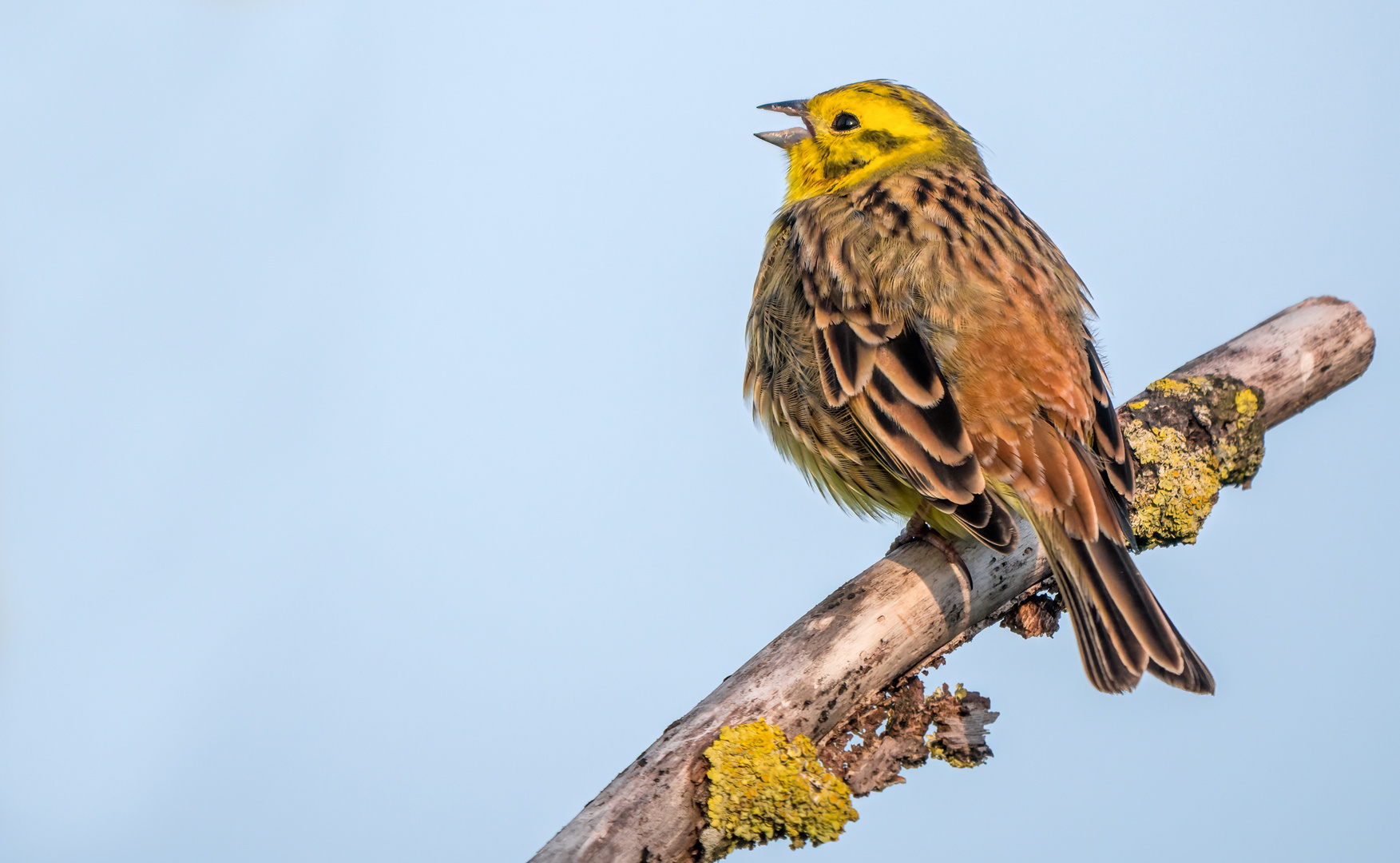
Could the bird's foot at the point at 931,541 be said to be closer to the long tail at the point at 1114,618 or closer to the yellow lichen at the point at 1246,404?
the long tail at the point at 1114,618

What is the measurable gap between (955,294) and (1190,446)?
141cm

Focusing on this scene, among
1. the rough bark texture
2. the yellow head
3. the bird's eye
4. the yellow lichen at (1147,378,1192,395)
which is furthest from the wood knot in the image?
the bird's eye

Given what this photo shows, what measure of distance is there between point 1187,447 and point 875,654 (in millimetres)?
1847

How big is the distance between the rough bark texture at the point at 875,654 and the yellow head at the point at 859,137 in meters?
1.30

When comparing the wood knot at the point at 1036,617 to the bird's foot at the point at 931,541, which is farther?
the wood knot at the point at 1036,617

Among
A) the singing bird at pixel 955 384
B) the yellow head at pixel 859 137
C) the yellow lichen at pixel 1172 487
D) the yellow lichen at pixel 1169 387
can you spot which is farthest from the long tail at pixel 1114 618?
the yellow head at pixel 859 137

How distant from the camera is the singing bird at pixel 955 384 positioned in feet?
10.9

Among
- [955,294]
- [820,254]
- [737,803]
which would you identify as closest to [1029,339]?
[955,294]

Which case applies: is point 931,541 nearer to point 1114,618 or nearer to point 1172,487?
point 1114,618

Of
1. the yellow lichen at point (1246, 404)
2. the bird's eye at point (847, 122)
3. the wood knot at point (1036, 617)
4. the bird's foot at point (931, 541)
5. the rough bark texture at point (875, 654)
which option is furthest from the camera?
the bird's eye at point (847, 122)

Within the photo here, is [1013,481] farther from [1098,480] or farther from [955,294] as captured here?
[955,294]

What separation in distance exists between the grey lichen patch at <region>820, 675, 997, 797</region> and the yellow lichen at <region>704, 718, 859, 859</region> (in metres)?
0.21

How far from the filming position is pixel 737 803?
2891 mm

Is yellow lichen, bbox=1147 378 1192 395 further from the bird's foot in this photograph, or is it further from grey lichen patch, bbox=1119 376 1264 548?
the bird's foot
